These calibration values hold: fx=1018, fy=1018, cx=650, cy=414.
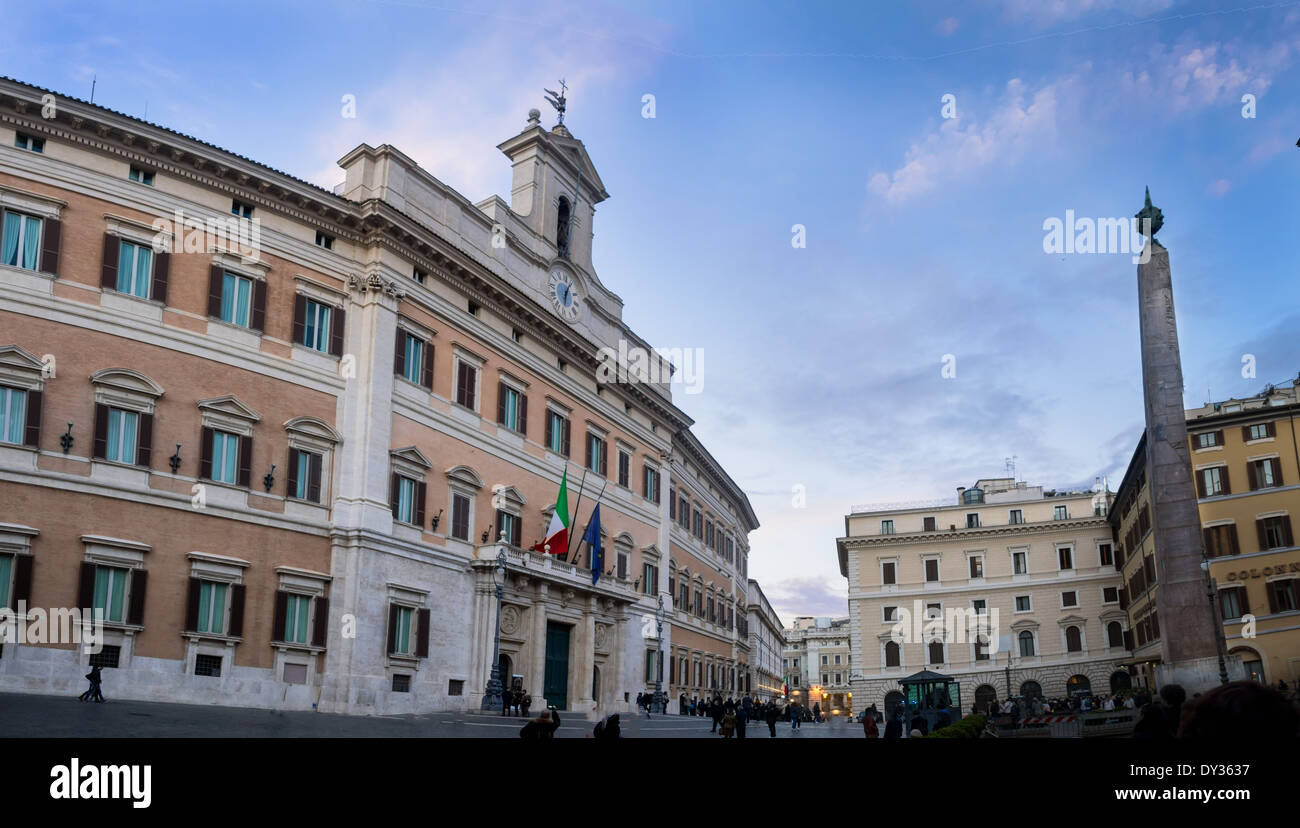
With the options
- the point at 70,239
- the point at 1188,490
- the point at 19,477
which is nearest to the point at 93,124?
the point at 70,239

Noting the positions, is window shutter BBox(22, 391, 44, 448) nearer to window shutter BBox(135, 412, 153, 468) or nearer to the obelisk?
window shutter BBox(135, 412, 153, 468)

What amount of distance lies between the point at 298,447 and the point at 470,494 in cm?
693

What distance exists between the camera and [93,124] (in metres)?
26.2

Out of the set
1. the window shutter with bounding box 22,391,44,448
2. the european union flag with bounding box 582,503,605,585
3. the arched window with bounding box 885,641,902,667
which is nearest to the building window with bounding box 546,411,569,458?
the european union flag with bounding box 582,503,605,585

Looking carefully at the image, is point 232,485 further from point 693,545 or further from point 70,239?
point 693,545

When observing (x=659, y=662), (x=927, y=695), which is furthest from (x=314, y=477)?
(x=927, y=695)

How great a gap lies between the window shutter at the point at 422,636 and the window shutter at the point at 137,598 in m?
8.45

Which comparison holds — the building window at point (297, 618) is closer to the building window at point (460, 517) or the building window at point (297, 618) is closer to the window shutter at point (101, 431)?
the window shutter at point (101, 431)

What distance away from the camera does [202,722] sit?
2019 centimetres

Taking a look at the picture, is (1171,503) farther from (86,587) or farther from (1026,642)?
(1026,642)

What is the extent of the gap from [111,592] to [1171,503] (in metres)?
27.2

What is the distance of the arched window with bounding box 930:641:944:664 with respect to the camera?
66.8 m

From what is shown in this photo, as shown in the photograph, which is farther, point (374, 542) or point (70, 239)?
point (374, 542)
